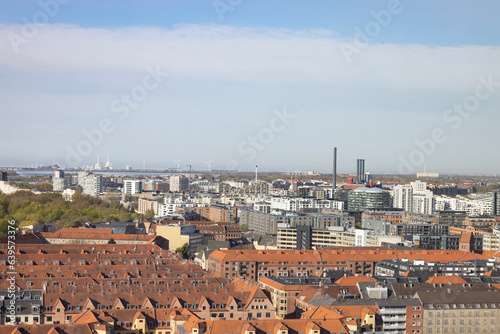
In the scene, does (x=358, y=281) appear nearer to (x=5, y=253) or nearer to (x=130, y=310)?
(x=130, y=310)

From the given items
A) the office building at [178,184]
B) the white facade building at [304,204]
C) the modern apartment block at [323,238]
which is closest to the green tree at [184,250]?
the modern apartment block at [323,238]

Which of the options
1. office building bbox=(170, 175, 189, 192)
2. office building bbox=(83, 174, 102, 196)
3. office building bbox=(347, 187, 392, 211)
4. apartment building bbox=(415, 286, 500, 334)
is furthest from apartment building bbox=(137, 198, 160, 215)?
apartment building bbox=(415, 286, 500, 334)

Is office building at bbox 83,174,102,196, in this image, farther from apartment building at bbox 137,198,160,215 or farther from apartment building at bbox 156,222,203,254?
apartment building at bbox 156,222,203,254

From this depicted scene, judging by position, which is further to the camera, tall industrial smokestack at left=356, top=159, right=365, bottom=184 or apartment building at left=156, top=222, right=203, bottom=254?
tall industrial smokestack at left=356, top=159, right=365, bottom=184

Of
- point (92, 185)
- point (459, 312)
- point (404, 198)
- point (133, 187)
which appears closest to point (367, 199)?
point (404, 198)

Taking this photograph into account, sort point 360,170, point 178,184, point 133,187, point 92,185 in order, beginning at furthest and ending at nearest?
1. point 178,184
2. point 360,170
3. point 133,187
4. point 92,185

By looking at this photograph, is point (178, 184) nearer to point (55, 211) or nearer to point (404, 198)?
point (404, 198)

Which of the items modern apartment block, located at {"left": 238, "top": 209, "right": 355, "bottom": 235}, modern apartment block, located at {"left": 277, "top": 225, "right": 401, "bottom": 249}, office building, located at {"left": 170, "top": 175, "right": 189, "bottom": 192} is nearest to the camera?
modern apartment block, located at {"left": 277, "top": 225, "right": 401, "bottom": 249}

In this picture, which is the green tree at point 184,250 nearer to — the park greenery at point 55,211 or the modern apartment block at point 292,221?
the modern apartment block at point 292,221
